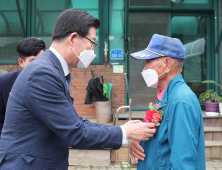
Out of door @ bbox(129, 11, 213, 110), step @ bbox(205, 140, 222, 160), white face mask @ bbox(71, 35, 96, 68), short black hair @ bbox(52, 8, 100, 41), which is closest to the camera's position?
short black hair @ bbox(52, 8, 100, 41)

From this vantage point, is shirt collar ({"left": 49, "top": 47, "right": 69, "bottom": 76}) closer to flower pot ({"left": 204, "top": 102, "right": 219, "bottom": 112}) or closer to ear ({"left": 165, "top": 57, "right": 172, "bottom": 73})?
ear ({"left": 165, "top": 57, "right": 172, "bottom": 73})

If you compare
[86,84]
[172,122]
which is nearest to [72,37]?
[172,122]

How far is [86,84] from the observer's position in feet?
16.7

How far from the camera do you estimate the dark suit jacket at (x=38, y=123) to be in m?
1.19

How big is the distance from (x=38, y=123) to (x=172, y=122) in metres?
0.85

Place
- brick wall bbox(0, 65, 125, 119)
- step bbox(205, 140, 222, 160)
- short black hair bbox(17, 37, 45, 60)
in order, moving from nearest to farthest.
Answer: short black hair bbox(17, 37, 45, 60)
step bbox(205, 140, 222, 160)
brick wall bbox(0, 65, 125, 119)

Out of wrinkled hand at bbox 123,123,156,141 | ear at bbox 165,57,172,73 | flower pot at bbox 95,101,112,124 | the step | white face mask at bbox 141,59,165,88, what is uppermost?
ear at bbox 165,57,172,73

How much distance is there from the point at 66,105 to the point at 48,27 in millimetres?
4625

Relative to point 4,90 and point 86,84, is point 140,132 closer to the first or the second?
point 4,90

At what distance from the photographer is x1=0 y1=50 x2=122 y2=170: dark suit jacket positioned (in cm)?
119

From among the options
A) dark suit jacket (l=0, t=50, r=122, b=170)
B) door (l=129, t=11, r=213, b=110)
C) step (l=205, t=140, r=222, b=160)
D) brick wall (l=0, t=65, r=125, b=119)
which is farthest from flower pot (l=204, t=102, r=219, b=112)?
dark suit jacket (l=0, t=50, r=122, b=170)

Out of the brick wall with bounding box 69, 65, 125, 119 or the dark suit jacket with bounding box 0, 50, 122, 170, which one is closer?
the dark suit jacket with bounding box 0, 50, 122, 170

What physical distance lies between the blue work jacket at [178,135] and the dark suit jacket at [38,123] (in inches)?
17.8

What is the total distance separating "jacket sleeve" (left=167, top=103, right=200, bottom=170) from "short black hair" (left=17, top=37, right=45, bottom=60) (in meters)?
1.65
